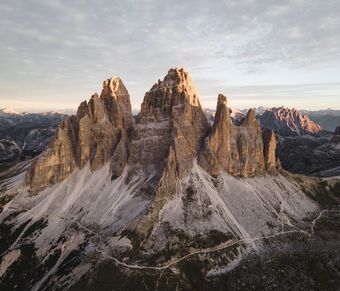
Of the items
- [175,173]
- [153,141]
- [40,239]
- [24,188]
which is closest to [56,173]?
[24,188]

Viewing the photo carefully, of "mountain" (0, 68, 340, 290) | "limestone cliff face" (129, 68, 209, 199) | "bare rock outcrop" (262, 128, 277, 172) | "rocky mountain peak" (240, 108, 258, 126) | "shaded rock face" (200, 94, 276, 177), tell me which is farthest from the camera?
"rocky mountain peak" (240, 108, 258, 126)

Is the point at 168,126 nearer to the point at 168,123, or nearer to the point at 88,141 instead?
the point at 168,123

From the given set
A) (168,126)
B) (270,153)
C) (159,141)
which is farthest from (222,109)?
(270,153)

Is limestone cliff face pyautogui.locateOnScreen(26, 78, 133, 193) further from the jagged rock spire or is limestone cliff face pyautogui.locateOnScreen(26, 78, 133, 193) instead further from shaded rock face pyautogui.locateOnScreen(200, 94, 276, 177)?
shaded rock face pyautogui.locateOnScreen(200, 94, 276, 177)

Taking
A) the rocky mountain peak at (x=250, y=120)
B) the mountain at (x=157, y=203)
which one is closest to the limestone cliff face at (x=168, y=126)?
the mountain at (x=157, y=203)

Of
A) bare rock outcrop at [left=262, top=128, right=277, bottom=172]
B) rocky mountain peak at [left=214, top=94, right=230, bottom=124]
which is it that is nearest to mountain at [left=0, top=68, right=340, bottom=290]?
rocky mountain peak at [left=214, top=94, right=230, bottom=124]
